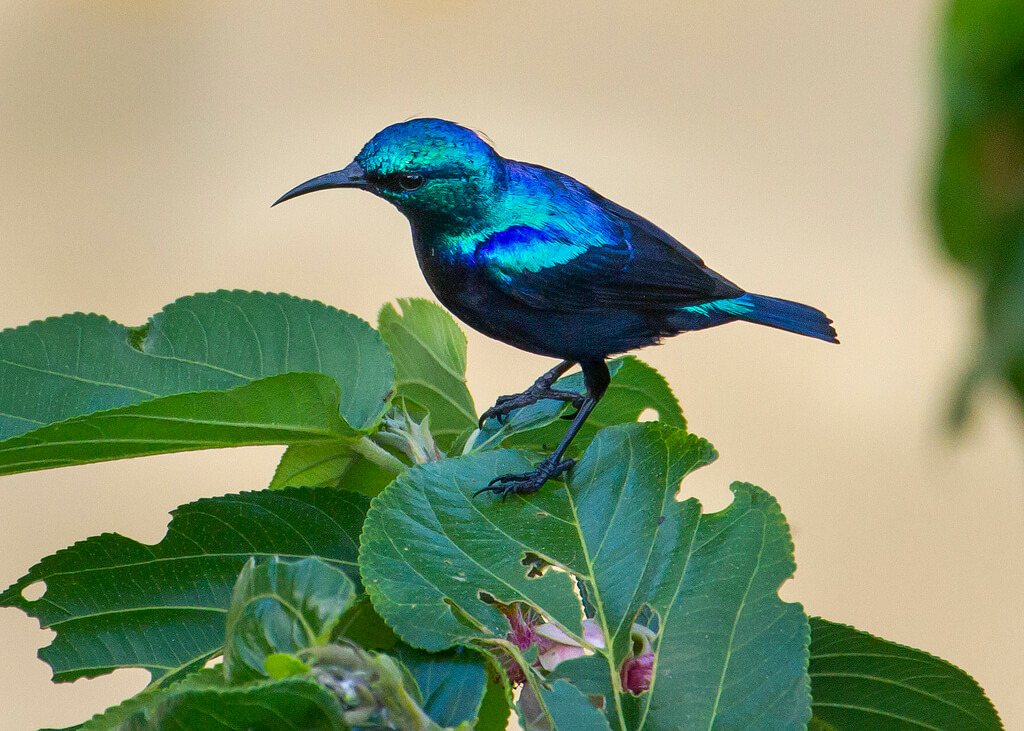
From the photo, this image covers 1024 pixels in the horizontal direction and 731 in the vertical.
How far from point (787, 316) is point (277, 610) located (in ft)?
2.01

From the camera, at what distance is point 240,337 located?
0.80 metres

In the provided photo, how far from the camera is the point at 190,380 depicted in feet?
2.58

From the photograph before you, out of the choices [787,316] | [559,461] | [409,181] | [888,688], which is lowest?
[888,688]

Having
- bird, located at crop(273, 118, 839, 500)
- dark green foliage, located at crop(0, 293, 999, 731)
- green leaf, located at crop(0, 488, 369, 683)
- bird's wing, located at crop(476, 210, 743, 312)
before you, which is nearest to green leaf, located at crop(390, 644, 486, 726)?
dark green foliage, located at crop(0, 293, 999, 731)

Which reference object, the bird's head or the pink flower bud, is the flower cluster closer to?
the pink flower bud

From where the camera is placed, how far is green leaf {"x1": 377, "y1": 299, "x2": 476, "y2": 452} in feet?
3.00

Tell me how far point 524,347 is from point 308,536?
0.27 meters

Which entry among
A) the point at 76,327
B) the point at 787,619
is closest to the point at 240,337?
the point at 76,327

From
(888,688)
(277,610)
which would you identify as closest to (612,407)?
(888,688)

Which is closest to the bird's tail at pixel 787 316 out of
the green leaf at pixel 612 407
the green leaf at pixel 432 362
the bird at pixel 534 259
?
the bird at pixel 534 259

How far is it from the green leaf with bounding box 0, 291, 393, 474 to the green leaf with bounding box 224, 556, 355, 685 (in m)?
0.22

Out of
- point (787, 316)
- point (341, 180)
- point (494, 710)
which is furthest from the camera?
point (787, 316)

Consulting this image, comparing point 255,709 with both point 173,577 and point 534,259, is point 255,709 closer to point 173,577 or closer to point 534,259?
point 173,577

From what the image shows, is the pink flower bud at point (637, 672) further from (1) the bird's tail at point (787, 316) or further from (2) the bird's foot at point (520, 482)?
(1) the bird's tail at point (787, 316)
